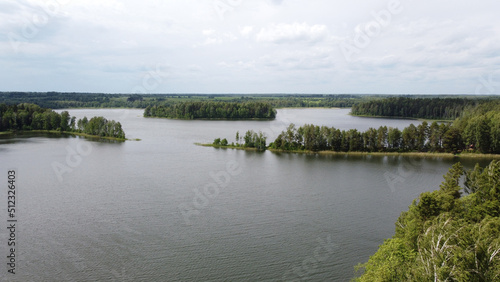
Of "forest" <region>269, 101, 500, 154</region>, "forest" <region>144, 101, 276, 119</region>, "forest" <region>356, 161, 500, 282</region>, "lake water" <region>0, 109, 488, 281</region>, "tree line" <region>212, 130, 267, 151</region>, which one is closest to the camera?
"forest" <region>356, 161, 500, 282</region>

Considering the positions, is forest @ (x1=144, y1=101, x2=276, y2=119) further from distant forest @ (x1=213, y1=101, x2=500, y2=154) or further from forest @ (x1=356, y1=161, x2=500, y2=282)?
forest @ (x1=356, y1=161, x2=500, y2=282)

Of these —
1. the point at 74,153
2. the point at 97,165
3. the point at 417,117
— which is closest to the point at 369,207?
the point at 97,165

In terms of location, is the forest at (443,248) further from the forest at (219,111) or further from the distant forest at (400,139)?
the forest at (219,111)

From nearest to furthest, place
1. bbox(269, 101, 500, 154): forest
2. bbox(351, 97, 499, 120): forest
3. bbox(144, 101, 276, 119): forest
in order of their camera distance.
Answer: bbox(269, 101, 500, 154): forest → bbox(351, 97, 499, 120): forest → bbox(144, 101, 276, 119): forest

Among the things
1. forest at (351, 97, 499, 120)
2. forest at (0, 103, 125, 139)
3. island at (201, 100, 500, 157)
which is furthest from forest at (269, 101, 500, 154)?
forest at (351, 97, 499, 120)

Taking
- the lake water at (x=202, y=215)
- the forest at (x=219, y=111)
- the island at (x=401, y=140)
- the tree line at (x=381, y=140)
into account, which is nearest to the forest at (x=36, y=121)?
the lake water at (x=202, y=215)

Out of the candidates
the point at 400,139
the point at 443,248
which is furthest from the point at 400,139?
the point at 443,248
